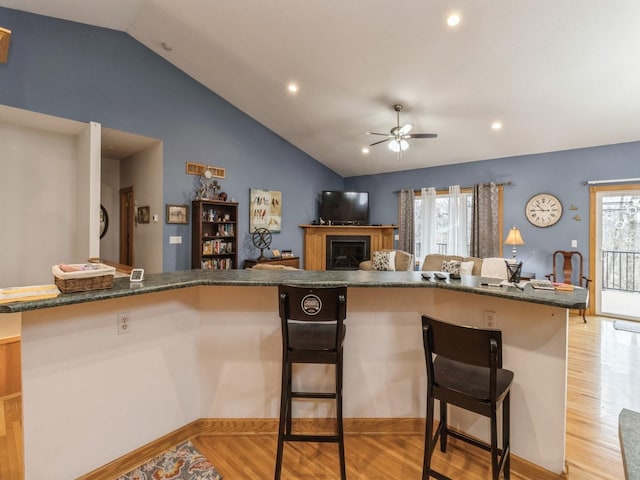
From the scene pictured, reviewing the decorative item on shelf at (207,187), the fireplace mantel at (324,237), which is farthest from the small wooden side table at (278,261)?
the decorative item on shelf at (207,187)

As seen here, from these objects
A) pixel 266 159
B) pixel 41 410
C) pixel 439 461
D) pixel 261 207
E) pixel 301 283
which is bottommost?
pixel 439 461

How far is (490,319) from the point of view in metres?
1.87

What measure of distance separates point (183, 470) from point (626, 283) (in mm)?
6654

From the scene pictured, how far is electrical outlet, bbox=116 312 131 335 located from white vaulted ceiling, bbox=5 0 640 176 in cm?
305

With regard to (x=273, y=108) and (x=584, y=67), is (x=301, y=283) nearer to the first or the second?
(x=584, y=67)

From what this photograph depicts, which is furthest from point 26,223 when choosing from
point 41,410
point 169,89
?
point 41,410

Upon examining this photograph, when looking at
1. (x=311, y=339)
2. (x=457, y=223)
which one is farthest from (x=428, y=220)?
(x=311, y=339)

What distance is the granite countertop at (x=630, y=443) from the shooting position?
0.51 m

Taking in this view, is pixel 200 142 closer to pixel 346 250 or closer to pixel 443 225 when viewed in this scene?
pixel 346 250

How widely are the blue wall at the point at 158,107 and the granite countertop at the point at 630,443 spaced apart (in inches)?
191

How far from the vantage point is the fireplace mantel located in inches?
266

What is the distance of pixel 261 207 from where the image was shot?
585 cm

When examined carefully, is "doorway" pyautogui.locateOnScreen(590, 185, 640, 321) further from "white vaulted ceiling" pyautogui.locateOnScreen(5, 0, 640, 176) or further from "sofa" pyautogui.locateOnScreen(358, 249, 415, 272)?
"sofa" pyautogui.locateOnScreen(358, 249, 415, 272)

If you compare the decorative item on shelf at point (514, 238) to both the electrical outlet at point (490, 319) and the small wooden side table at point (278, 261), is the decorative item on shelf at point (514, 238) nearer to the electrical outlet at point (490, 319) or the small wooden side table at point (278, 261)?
the small wooden side table at point (278, 261)
